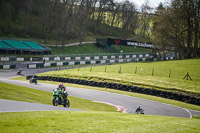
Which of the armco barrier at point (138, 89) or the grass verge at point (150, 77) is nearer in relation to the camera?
the armco barrier at point (138, 89)

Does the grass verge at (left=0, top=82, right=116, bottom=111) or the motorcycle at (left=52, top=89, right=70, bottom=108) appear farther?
the grass verge at (left=0, top=82, right=116, bottom=111)

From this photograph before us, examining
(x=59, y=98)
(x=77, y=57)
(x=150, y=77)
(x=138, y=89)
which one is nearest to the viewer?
(x=59, y=98)

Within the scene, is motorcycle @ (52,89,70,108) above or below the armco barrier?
above

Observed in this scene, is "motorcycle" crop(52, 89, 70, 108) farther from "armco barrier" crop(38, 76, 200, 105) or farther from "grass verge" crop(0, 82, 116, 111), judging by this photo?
"armco barrier" crop(38, 76, 200, 105)

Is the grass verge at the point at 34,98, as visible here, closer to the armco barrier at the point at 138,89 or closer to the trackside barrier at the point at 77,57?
the armco barrier at the point at 138,89

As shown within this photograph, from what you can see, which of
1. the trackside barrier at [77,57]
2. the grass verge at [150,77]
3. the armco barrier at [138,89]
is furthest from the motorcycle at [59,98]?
the trackside barrier at [77,57]

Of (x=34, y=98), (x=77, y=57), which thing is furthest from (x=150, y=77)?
(x=77, y=57)

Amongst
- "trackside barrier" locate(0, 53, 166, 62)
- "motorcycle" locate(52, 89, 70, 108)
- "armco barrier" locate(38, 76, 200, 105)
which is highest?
"trackside barrier" locate(0, 53, 166, 62)

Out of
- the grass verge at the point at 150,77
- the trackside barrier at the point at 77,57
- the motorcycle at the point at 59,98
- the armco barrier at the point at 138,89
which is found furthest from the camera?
the trackside barrier at the point at 77,57

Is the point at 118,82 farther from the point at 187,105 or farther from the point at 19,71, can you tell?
the point at 19,71

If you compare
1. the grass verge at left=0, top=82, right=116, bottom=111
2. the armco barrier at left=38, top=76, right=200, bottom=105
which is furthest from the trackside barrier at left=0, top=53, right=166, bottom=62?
the grass verge at left=0, top=82, right=116, bottom=111

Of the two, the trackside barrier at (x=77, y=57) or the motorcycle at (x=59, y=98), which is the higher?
the trackside barrier at (x=77, y=57)

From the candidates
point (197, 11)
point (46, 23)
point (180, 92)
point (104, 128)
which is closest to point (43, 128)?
point (104, 128)

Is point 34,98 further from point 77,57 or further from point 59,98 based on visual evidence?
point 77,57
